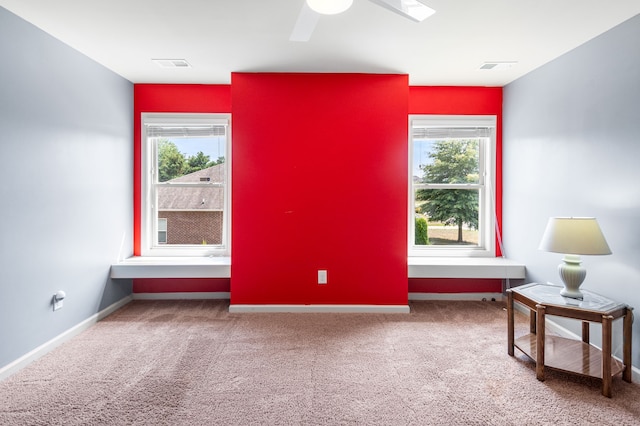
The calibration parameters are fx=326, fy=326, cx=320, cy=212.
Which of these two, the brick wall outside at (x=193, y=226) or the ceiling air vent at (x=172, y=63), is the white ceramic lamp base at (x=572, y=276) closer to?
the brick wall outside at (x=193, y=226)

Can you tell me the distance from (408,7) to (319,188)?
1.88m

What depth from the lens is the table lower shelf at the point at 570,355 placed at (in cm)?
208

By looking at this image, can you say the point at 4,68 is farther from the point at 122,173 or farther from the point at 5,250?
the point at 122,173

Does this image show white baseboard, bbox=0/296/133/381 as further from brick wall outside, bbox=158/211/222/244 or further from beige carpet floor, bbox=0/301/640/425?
brick wall outside, bbox=158/211/222/244

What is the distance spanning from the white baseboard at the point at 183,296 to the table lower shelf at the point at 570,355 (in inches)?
116

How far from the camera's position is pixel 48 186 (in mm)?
2533

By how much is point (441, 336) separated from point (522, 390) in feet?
2.69

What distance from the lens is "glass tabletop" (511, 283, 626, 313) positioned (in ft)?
6.79

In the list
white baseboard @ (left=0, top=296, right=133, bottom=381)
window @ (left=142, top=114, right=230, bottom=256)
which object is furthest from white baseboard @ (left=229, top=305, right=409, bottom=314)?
white baseboard @ (left=0, top=296, right=133, bottom=381)

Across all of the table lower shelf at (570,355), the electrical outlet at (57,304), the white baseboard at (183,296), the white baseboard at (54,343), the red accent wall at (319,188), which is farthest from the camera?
the white baseboard at (183,296)

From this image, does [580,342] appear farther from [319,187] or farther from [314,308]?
[319,187]

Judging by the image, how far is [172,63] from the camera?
307 cm

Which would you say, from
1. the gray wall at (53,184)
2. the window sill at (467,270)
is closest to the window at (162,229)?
the gray wall at (53,184)

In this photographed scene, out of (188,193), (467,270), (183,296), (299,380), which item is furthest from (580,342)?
(188,193)
